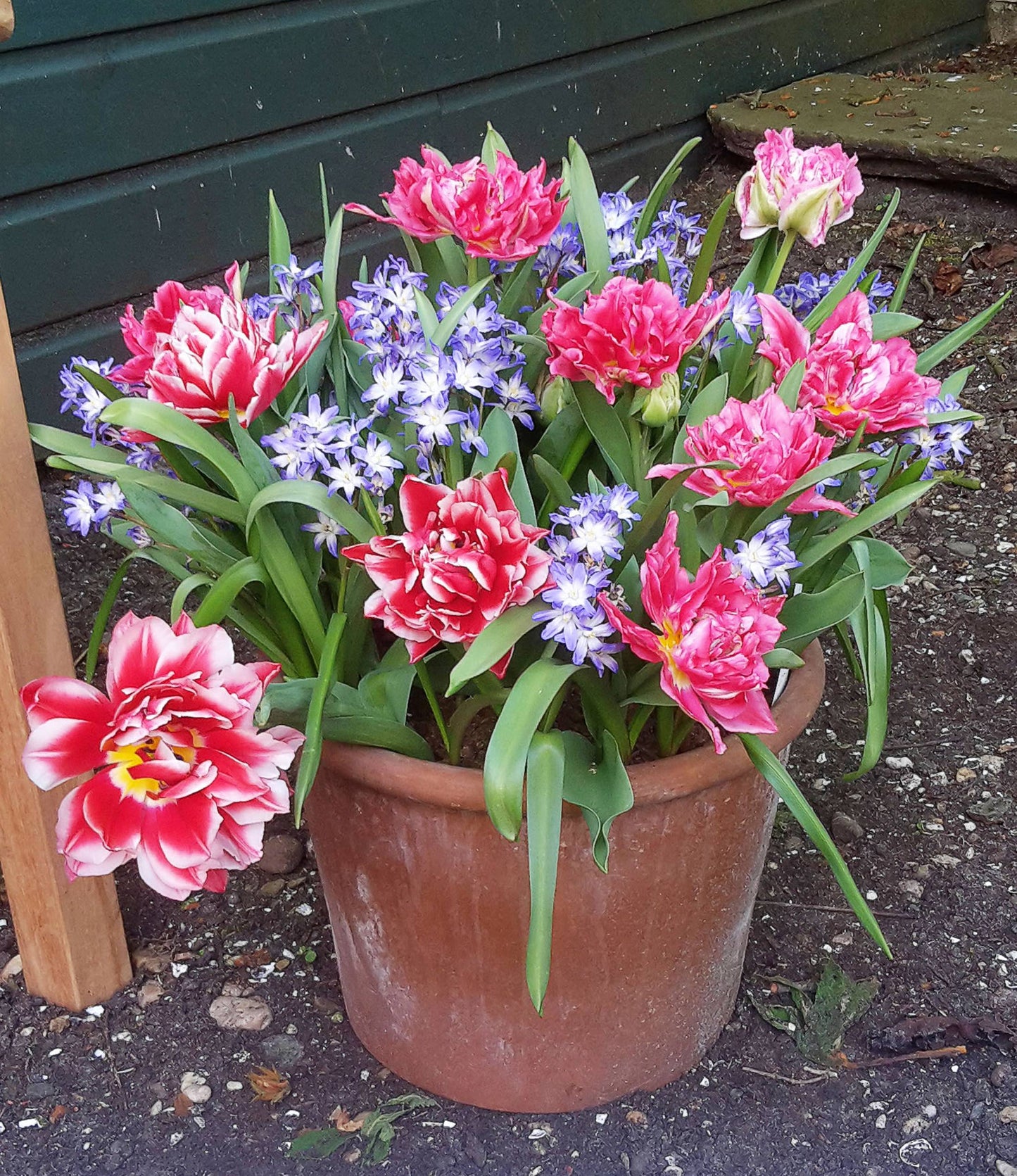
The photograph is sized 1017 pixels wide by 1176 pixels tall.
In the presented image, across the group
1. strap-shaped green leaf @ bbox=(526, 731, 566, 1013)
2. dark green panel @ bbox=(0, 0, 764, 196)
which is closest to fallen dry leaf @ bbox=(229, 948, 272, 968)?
strap-shaped green leaf @ bbox=(526, 731, 566, 1013)

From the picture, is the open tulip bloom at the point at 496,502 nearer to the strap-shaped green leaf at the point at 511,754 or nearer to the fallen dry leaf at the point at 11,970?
the strap-shaped green leaf at the point at 511,754

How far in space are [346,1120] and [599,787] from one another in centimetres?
53

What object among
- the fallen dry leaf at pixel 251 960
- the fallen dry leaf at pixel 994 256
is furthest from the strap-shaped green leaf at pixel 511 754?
the fallen dry leaf at pixel 994 256

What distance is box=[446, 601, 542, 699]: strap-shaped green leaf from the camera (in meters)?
0.87

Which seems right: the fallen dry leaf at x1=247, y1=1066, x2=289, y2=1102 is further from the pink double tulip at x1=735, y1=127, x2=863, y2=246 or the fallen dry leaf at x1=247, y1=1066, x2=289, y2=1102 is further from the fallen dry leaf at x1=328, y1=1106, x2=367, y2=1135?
the pink double tulip at x1=735, y1=127, x2=863, y2=246

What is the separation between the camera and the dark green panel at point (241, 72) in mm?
2127

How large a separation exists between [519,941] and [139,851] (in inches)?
15.9

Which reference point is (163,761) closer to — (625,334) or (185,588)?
(185,588)

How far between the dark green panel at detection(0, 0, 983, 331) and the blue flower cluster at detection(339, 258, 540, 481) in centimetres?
128

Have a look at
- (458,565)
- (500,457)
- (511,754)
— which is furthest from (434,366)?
(511,754)

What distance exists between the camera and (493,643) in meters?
0.89

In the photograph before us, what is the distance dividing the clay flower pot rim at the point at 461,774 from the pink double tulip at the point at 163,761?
19cm

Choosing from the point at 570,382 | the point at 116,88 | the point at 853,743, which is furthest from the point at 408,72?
the point at 570,382

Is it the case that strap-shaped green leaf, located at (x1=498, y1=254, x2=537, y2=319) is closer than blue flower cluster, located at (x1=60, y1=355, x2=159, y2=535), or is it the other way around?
blue flower cluster, located at (x1=60, y1=355, x2=159, y2=535)
